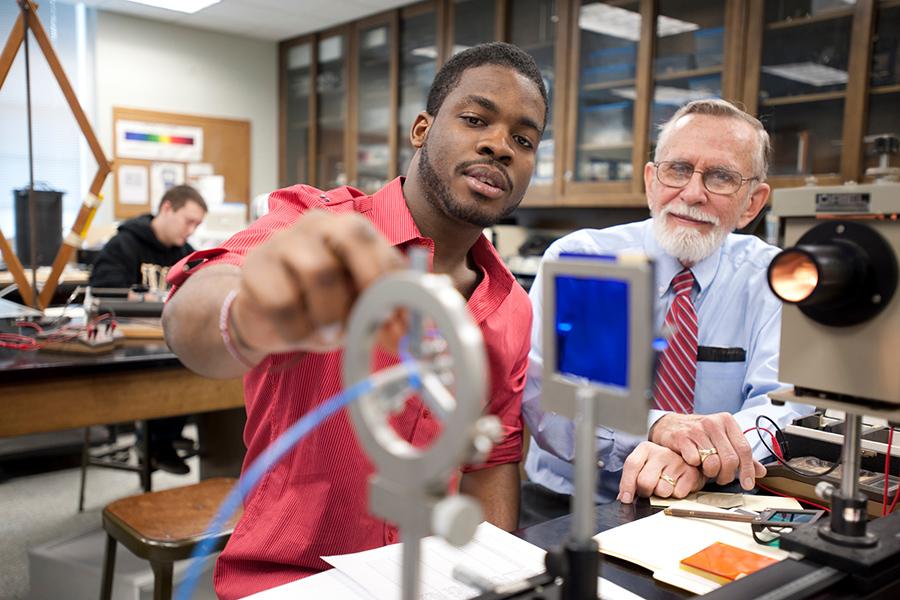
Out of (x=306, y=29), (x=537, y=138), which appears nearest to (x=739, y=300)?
(x=537, y=138)

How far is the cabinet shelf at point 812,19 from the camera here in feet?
9.43

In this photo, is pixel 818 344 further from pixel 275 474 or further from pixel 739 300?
pixel 739 300

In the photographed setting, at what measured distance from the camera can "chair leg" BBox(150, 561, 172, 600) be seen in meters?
1.56

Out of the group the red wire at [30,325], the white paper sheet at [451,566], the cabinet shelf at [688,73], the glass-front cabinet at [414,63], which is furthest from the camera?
the glass-front cabinet at [414,63]

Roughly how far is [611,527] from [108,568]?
1.33 meters

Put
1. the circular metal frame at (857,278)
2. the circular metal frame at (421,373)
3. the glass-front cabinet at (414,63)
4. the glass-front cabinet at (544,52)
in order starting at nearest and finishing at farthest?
the circular metal frame at (421,373), the circular metal frame at (857,278), the glass-front cabinet at (544,52), the glass-front cabinet at (414,63)

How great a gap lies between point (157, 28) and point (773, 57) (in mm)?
4148

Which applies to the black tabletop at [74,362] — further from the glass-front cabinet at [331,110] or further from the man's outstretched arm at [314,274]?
the glass-front cabinet at [331,110]

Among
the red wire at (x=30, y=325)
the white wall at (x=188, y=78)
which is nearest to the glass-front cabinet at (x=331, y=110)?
the white wall at (x=188, y=78)

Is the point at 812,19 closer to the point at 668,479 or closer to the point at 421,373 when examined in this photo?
the point at 668,479

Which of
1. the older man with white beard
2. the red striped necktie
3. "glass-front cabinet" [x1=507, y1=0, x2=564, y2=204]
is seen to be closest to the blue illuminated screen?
the older man with white beard

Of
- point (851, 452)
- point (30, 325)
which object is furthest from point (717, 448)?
point (30, 325)

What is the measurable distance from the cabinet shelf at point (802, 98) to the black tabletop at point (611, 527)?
253 centimetres

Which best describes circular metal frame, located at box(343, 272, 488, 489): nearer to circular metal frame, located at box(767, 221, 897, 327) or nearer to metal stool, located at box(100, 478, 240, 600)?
circular metal frame, located at box(767, 221, 897, 327)
